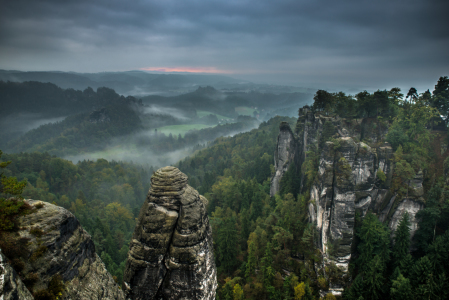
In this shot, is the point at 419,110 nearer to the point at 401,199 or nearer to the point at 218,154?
the point at 401,199

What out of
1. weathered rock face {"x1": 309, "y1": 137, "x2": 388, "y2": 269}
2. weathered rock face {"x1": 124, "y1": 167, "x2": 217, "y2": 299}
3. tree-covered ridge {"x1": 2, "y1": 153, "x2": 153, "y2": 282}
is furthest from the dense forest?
weathered rock face {"x1": 124, "y1": 167, "x2": 217, "y2": 299}

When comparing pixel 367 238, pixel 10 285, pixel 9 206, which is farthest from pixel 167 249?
pixel 367 238

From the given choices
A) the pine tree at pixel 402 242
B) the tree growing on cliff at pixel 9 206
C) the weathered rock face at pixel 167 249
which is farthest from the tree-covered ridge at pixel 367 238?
the tree growing on cliff at pixel 9 206

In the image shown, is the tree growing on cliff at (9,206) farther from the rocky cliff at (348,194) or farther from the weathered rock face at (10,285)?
the rocky cliff at (348,194)

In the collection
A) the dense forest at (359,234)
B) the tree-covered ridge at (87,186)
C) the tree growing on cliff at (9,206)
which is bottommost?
the tree-covered ridge at (87,186)

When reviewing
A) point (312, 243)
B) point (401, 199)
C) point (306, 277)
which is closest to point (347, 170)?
point (401, 199)

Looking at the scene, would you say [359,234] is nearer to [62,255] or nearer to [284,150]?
[284,150]
